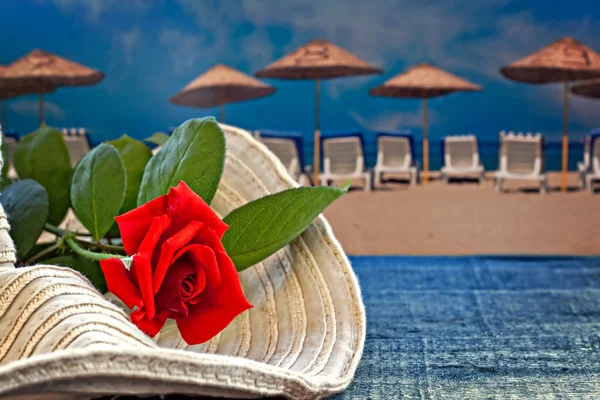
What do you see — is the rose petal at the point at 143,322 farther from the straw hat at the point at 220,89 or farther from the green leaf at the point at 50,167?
the straw hat at the point at 220,89

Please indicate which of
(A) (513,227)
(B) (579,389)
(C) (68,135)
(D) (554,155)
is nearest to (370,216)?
(A) (513,227)

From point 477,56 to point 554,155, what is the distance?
548 millimetres

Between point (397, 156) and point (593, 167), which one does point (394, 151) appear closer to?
point (397, 156)

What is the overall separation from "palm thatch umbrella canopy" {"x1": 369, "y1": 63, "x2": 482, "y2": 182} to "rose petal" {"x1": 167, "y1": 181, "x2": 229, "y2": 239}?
2.44 m

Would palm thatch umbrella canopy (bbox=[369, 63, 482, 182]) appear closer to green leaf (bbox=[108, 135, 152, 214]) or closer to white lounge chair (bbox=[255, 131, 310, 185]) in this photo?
white lounge chair (bbox=[255, 131, 310, 185])

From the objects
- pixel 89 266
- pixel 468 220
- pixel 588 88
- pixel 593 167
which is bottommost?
pixel 468 220

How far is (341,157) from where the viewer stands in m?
2.62

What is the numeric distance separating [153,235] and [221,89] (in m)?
2.48

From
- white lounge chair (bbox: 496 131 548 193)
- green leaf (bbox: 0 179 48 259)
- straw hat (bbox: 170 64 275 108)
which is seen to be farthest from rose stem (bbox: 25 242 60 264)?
white lounge chair (bbox: 496 131 548 193)

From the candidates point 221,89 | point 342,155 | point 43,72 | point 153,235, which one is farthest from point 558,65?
point 153,235

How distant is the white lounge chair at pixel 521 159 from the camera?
261 centimetres

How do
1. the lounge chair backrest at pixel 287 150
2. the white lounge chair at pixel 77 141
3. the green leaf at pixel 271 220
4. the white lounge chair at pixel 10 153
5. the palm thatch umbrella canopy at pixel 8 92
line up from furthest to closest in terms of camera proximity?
1. the palm thatch umbrella canopy at pixel 8 92
2. the lounge chair backrest at pixel 287 150
3. the white lounge chair at pixel 77 141
4. the white lounge chair at pixel 10 153
5. the green leaf at pixel 271 220

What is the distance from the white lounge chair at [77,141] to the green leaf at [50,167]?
216cm

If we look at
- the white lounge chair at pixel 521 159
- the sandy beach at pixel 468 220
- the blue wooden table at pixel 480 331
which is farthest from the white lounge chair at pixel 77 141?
the blue wooden table at pixel 480 331
